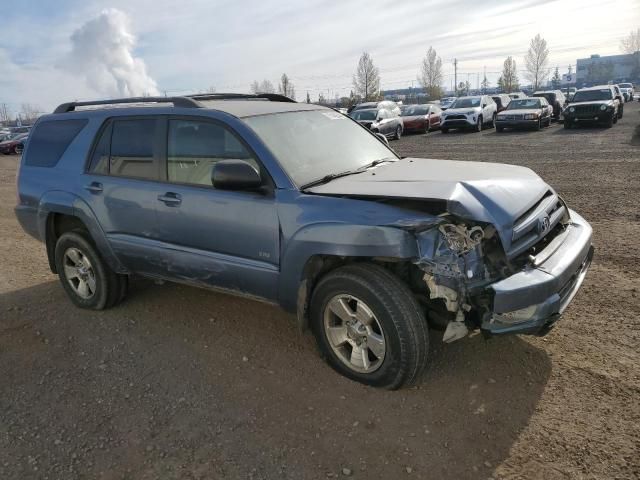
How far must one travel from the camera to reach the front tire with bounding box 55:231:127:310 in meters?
4.65

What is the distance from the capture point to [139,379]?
142 inches

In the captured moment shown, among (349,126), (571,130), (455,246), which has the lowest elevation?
(571,130)

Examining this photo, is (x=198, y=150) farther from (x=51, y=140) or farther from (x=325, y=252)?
(x=51, y=140)

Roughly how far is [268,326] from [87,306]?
1822 millimetres

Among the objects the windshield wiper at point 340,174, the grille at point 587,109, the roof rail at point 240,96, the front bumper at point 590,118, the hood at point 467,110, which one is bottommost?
the front bumper at point 590,118

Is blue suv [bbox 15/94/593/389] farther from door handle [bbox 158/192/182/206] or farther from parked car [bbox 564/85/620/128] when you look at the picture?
parked car [bbox 564/85/620/128]

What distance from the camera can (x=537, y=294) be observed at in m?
2.91

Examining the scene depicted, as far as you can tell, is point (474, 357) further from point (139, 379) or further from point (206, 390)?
point (139, 379)

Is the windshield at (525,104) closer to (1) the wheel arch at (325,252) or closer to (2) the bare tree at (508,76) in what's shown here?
(1) the wheel arch at (325,252)

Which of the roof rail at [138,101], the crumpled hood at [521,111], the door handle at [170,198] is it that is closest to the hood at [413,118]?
the crumpled hood at [521,111]

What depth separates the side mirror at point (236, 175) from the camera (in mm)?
3348

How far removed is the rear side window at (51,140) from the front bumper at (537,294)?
3853mm

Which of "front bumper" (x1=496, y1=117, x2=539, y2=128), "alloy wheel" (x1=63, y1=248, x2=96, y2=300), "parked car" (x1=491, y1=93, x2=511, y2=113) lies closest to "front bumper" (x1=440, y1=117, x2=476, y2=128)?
"front bumper" (x1=496, y1=117, x2=539, y2=128)

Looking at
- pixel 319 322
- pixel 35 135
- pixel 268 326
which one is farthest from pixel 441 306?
pixel 35 135
